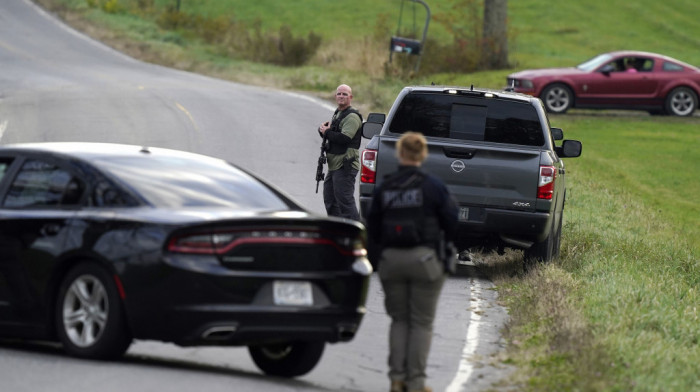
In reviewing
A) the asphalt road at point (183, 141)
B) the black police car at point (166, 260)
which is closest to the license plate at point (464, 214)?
the asphalt road at point (183, 141)

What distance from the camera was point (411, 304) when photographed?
27.5 feet

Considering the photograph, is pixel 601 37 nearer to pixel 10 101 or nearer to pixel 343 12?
pixel 343 12

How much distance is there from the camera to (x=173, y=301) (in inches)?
324

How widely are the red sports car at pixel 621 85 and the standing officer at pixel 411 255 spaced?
84.4 feet

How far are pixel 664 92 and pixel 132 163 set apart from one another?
28.3 metres

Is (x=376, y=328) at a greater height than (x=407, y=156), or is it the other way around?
(x=407, y=156)

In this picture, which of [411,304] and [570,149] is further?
[570,149]

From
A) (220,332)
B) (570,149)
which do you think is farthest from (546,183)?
(220,332)

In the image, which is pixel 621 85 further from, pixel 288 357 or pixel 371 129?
pixel 288 357

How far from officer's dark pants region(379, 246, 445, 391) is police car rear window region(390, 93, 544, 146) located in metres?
5.56

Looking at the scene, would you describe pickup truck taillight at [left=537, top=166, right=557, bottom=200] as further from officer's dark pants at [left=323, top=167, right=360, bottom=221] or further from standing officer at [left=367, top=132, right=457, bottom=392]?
standing officer at [left=367, top=132, right=457, bottom=392]

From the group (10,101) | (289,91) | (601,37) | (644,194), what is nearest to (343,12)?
(601,37)

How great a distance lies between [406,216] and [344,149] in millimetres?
6752

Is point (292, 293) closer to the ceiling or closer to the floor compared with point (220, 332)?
closer to the ceiling
